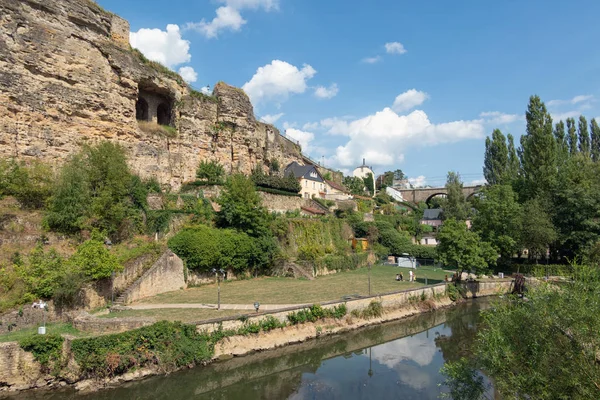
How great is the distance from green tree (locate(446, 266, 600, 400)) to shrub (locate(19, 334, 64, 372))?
12.7 meters

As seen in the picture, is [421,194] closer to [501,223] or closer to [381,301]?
[501,223]

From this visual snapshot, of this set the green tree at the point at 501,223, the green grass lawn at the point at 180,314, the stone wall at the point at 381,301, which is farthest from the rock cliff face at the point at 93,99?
the green tree at the point at 501,223

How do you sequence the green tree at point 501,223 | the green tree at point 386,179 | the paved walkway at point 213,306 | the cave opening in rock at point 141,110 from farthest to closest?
the green tree at point 386,179, the cave opening in rock at point 141,110, the green tree at point 501,223, the paved walkway at point 213,306

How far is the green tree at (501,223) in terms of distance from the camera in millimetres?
31188

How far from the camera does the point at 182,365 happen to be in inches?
569

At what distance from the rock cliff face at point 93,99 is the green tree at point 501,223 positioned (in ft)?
79.7

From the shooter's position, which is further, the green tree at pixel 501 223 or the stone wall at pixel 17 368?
the green tree at pixel 501 223

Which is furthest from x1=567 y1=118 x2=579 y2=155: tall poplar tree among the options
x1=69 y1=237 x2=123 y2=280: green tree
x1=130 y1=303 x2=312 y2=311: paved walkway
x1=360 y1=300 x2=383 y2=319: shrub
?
x1=69 y1=237 x2=123 y2=280: green tree

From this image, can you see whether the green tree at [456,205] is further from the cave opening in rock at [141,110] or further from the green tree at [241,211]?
the cave opening in rock at [141,110]

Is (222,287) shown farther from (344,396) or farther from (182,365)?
(344,396)

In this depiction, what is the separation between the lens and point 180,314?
16922 mm

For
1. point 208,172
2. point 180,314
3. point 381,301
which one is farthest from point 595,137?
point 180,314

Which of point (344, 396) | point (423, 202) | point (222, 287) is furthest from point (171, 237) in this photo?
point (423, 202)

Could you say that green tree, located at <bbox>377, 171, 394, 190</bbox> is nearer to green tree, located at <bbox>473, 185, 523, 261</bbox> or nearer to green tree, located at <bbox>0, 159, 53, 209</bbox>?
green tree, located at <bbox>473, 185, 523, 261</bbox>
